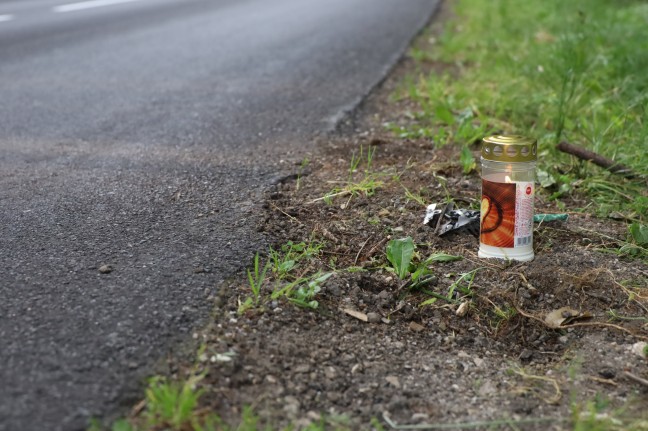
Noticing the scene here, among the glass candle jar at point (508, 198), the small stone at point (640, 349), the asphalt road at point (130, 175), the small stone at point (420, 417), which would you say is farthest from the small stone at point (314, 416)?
the glass candle jar at point (508, 198)

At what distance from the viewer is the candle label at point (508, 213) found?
2738 mm

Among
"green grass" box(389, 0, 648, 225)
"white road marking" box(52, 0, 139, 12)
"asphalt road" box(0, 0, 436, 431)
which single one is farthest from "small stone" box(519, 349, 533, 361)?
"white road marking" box(52, 0, 139, 12)

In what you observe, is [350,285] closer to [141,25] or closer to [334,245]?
[334,245]

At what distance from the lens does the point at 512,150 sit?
275 centimetres

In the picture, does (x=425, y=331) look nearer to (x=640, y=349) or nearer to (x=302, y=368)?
(x=302, y=368)

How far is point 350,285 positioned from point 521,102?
8.45ft

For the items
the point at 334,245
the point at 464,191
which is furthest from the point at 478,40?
the point at 334,245

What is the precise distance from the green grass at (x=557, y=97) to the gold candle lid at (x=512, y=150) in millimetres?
711

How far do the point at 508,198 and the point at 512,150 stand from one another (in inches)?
6.7

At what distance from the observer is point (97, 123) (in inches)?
177

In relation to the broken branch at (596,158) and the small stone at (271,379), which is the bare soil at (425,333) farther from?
the broken branch at (596,158)

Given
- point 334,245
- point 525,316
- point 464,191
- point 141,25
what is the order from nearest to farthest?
point 525,316, point 334,245, point 464,191, point 141,25

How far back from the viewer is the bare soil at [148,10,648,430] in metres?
2.00

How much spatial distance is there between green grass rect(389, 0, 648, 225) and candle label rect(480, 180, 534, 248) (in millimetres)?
679
